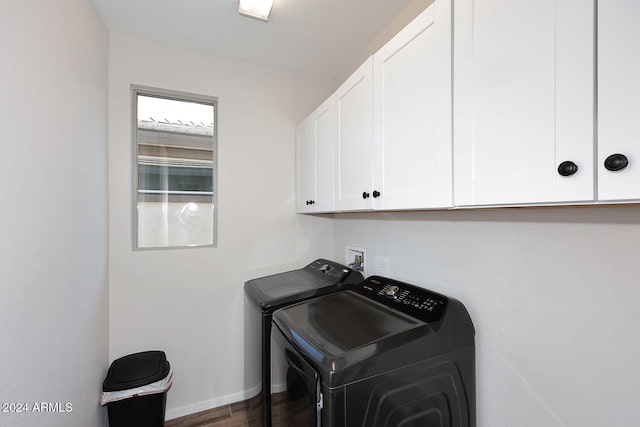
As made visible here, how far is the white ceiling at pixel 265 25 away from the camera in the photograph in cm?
160

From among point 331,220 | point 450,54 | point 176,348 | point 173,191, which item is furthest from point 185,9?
point 176,348

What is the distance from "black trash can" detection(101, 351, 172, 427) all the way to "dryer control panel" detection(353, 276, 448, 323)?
4.29 ft

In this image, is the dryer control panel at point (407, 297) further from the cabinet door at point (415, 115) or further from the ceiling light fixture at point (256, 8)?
the ceiling light fixture at point (256, 8)

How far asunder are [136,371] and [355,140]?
6.16ft

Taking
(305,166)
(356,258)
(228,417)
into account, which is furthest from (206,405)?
(305,166)

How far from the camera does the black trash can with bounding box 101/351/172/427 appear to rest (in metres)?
1.58

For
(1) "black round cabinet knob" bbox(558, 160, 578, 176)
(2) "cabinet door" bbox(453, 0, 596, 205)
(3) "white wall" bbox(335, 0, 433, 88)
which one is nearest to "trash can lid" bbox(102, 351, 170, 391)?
(2) "cabinet door" bbox(453, 0, 596, 205)

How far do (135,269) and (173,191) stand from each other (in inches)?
23.7

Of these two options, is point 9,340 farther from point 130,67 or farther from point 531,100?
point 130,67

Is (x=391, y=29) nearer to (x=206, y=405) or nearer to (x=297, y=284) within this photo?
(x=297, y=284)

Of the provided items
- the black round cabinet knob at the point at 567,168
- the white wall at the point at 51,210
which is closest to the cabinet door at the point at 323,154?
the black round cabinet knob at the point at 567,168

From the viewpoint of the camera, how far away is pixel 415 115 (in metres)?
1.03

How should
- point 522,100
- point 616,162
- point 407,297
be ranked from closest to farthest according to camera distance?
point 616,162
point 522,100
point 407,297

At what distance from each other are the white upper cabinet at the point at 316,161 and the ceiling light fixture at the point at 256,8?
0.59 meters
